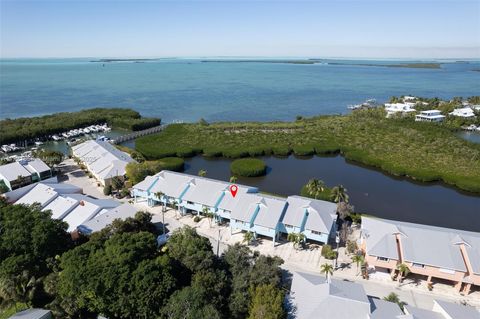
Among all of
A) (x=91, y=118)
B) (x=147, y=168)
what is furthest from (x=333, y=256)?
(x=91, y=118)

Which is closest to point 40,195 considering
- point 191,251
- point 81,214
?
point 81,214

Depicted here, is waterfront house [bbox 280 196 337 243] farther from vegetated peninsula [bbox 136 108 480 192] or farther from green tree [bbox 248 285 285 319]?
vegetated peninsula [bbox 136 108 480 192]

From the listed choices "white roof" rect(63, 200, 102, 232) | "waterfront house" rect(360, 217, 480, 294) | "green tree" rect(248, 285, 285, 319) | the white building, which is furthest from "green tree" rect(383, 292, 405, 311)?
the white building

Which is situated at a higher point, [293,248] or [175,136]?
[175,136]

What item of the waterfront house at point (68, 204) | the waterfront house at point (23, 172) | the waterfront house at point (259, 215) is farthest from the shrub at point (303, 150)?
the waterfront house at point (23, 172)

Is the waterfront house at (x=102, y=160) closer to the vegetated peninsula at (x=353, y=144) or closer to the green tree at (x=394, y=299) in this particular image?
the vegetated peninsula at (x=353, y=144)

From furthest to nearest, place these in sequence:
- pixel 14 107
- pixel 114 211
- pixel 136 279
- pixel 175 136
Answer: pixel 14 107 → pixel 175 136 → pixel 114 211 → pixel 136 279

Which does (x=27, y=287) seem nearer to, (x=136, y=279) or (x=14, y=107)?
(x=136, y=279)

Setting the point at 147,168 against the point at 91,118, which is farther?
the point at 91,118
